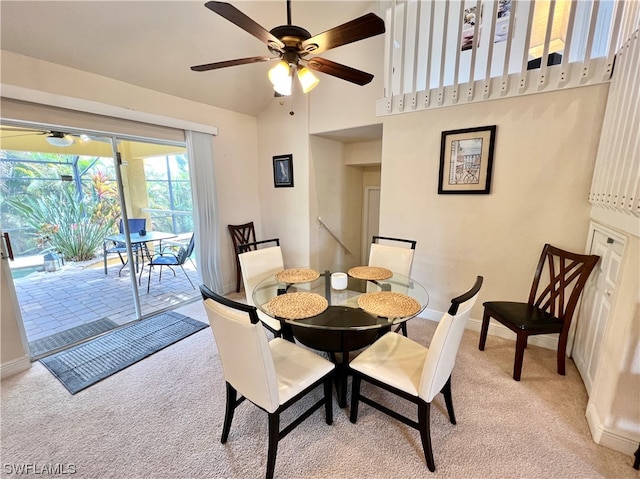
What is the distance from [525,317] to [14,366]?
4054mm

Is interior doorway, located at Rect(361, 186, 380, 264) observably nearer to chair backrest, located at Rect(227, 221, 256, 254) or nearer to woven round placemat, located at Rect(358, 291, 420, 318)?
chair backrest, located at Rect(227, 221, 256, 254)

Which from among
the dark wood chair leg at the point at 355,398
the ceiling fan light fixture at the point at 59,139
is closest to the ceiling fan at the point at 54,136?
the ceiling fan light fixture at the point at 59,139

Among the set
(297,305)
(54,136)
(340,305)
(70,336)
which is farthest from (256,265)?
(54,136)

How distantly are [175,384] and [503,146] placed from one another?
3359 millimetres

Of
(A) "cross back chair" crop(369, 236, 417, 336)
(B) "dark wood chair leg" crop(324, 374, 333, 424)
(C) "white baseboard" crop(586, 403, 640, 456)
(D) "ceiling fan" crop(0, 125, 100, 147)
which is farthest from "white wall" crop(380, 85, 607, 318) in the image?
(D) "ceiling fan" crop(0, 125, 100, 147)

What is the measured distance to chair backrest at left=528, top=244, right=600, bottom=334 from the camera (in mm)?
2004

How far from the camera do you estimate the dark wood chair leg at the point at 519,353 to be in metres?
2.00

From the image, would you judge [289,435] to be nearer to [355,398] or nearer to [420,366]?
[355,398]

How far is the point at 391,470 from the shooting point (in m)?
1.43

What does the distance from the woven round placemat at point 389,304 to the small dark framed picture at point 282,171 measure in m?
2.45

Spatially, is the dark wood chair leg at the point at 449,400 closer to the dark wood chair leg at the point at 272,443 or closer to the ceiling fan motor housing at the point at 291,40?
the dark wood chair leg at the point at 272,443

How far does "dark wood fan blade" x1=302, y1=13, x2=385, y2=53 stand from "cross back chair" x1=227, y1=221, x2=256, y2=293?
2728mm

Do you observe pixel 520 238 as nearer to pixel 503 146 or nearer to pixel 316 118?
pixel 503 146

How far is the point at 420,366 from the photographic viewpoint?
156 cm
